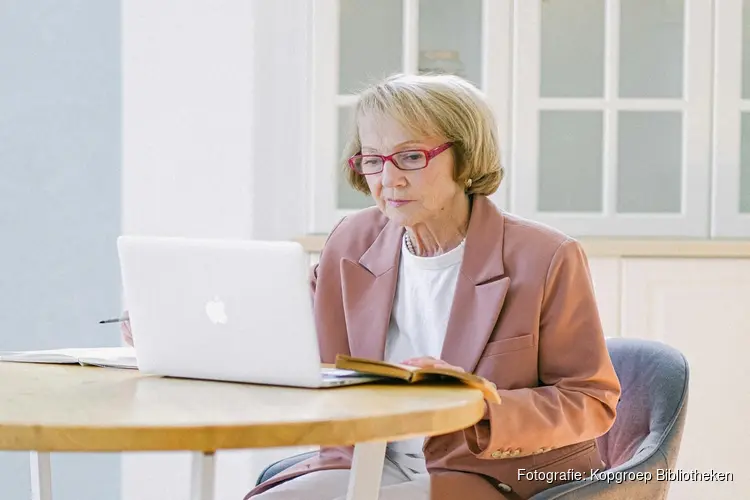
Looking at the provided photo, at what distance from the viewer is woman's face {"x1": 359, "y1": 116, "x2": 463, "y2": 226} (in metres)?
2.09

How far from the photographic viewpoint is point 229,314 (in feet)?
5.32

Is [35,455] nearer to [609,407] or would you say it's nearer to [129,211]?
[609,407]

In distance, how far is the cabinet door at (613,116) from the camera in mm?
3453

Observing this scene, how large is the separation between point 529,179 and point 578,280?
1542mm

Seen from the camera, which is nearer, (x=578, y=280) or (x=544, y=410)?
(x=544, y=410)

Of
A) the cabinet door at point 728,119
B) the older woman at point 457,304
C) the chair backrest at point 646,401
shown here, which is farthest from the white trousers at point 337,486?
the cabinet door at point 728,119

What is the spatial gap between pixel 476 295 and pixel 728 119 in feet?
5.69

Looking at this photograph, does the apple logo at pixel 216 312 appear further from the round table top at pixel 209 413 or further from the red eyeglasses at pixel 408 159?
the red eyeglasses at pixel 408 159

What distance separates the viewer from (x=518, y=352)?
6.38 ft

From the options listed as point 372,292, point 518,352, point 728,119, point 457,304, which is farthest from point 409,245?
point 728,119

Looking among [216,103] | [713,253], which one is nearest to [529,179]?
[713,253]

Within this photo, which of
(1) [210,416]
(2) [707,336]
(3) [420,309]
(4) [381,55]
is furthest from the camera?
(4) [381,55]

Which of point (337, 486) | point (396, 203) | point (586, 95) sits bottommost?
point (337, 486)

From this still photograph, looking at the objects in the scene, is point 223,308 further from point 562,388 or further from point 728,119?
point 728,119
